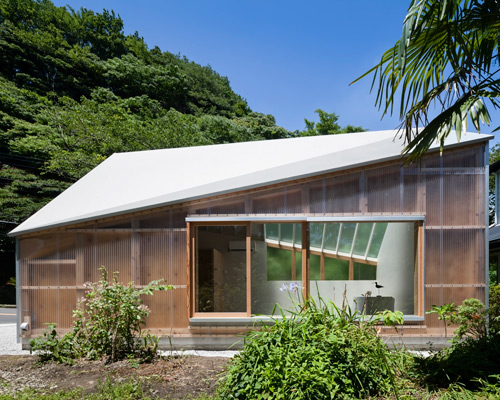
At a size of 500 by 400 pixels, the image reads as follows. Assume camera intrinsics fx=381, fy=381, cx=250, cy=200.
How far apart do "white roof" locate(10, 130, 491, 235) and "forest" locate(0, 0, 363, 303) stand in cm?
943

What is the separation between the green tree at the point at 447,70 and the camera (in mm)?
3977

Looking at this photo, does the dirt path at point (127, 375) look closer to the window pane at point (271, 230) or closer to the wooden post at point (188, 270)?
the wooden post at point (188, 270)

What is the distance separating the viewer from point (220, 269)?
291 inches

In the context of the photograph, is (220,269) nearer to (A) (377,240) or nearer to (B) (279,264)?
(B) (279,264)

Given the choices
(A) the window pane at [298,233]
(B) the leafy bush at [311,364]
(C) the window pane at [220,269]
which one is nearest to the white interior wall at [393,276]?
(A) the window pane at [298,233]

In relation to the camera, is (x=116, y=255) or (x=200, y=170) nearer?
(x=116, y=255)

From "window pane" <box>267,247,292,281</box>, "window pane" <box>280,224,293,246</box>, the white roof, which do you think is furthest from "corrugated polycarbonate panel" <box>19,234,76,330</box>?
"window pane" <box>280,224,293,246</box>

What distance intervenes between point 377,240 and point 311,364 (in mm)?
6781

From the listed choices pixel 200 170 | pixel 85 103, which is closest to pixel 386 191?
pixel 200 170

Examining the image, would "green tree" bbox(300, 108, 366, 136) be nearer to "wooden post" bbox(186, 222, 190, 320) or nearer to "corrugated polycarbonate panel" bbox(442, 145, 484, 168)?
"corrugated polycarbonate panel" bbox(442, 145, 484, 168)

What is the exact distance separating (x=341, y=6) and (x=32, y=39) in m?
→ 23.6

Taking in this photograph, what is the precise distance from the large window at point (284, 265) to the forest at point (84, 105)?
40.4ft

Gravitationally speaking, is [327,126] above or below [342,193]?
above

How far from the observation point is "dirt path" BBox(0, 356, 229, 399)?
4.37 metres
